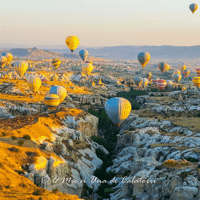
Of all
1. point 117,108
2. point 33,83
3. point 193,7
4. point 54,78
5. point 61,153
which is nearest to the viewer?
point 61,153

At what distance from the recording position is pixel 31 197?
26188 mm

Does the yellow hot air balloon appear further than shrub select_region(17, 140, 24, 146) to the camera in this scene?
Yes

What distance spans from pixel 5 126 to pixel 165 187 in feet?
89.8

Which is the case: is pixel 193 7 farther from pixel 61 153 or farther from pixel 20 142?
pixel 20 142

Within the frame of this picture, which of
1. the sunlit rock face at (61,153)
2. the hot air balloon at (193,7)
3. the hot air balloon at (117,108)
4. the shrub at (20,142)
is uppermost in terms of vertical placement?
the hot air balloon at (193,7)

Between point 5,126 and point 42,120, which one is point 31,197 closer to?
point 5,126

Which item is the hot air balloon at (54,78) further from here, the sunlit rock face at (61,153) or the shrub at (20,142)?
the shrub at (20,142)

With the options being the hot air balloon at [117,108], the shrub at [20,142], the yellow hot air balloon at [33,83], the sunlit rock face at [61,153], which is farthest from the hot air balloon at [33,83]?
the shrub at [20,142]

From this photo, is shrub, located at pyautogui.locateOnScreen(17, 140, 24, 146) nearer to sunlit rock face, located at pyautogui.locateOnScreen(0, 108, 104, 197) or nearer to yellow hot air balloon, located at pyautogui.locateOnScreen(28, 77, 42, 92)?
sunlit rock face, located at pyautogui.locateOnScreen(0, 108, 104, 197)

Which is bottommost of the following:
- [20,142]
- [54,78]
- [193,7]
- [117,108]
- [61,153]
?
[61,153]

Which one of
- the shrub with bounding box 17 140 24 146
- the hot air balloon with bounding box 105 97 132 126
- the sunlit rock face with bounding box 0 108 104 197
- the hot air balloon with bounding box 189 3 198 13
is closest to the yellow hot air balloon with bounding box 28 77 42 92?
the sunlit rock face with bounding box 0 108 104 197

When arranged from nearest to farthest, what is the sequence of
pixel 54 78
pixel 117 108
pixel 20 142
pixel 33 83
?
pixel 20 142
pixel 117 108
pixel 33 83
pixel 54 78

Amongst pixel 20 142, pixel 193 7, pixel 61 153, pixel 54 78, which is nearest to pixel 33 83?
pixel 54 78

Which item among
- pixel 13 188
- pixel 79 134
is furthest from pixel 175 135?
pixel 13 188
